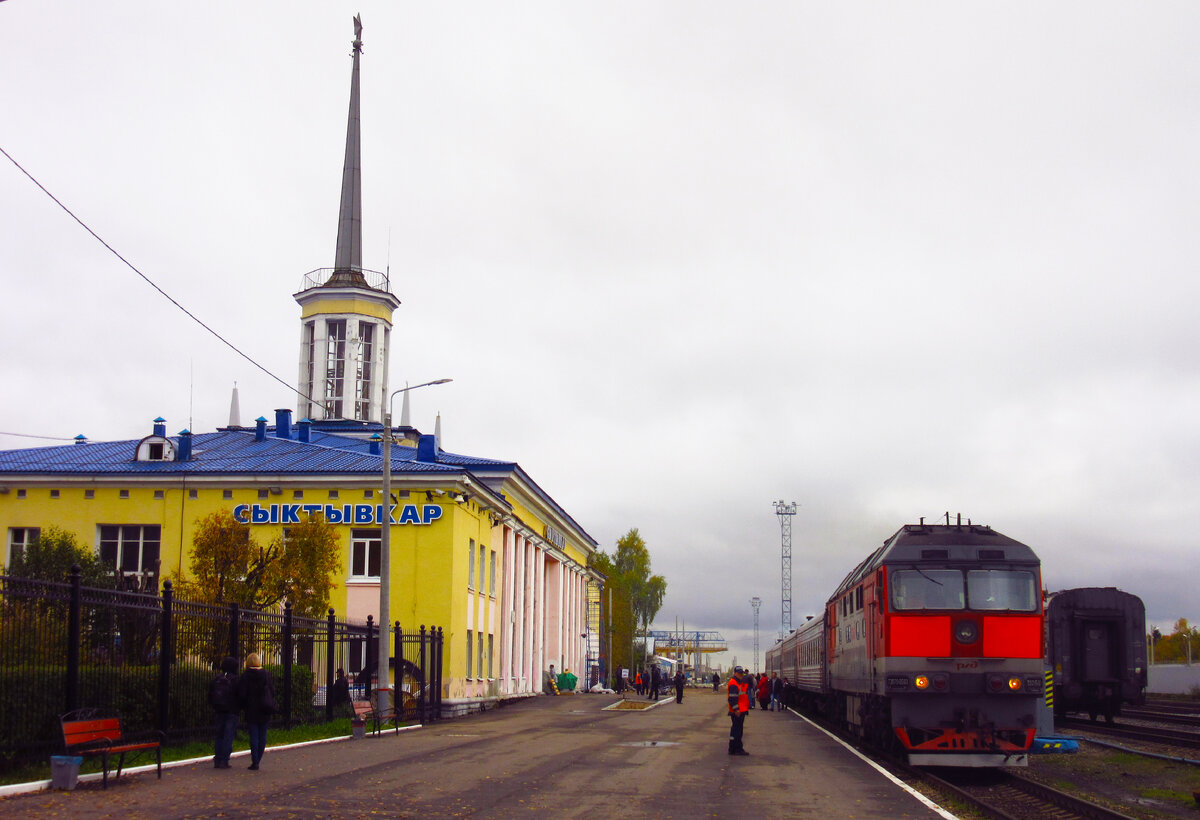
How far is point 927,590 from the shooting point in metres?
17.9

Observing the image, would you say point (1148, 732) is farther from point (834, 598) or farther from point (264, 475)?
point (264, 475)

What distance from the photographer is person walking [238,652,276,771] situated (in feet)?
50.0

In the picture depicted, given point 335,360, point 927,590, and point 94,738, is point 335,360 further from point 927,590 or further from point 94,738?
point 94,738

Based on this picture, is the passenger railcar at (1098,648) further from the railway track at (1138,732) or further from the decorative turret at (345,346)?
the decorative turret at (345,346)

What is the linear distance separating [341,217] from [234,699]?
1716 inches

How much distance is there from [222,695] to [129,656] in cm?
200

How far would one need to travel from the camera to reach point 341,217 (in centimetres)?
5622

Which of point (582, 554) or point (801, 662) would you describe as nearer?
point (801, 662)

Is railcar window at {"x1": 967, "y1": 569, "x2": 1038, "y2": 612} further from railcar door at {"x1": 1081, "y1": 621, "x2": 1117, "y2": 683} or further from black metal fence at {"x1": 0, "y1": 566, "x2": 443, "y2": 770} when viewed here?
railcar door at {"x1": 1081, "y1": 621, "x2": 1117, "y2": 683}

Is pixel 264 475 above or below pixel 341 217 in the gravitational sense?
below

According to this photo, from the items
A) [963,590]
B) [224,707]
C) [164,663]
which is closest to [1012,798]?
[963,590]

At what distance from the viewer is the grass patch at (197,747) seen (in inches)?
506

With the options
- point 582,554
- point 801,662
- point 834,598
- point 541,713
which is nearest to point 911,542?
point 834,598

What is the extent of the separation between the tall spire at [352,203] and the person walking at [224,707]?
3996cm
